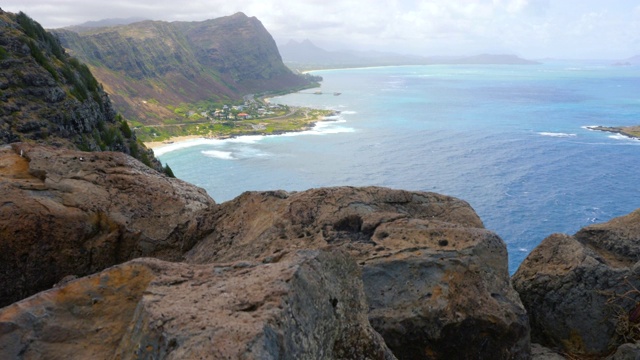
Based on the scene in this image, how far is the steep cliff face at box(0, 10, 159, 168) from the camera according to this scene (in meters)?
29.9

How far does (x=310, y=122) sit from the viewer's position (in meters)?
153

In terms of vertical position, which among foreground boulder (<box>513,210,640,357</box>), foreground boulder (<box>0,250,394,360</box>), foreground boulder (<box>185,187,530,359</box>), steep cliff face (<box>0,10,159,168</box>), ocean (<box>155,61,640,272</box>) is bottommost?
ocean (<box>155,61,640,272</box>)

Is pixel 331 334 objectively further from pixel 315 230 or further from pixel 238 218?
pixel 238 218

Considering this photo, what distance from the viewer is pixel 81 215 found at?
35.8ft

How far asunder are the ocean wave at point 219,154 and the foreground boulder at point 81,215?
97413 millimetres

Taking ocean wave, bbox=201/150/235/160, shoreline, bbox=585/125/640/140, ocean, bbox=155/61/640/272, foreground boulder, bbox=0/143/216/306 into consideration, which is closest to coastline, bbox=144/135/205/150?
ocean, bbox=155/61/640/272

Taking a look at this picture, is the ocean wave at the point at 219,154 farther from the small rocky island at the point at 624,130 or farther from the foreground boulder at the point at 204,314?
the foreground boulder at the point at 204,314

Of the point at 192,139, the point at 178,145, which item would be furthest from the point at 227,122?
the point at 178,145

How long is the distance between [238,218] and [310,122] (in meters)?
142

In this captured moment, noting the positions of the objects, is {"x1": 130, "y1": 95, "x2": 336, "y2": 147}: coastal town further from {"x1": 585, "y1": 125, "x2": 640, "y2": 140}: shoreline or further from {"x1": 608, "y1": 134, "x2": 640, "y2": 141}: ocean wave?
Answer: {"x1": 608, "y1": 134, "x2": 640, "y2": 141}: ocean wave

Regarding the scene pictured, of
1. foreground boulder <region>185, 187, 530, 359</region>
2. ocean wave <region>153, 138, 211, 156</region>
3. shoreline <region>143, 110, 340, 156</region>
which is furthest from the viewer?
shoreline <region>143, 110, 340, 156</region>

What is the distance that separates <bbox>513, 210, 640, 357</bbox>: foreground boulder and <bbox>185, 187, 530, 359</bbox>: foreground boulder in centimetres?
236

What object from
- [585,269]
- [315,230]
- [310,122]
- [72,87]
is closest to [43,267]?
[315,230]

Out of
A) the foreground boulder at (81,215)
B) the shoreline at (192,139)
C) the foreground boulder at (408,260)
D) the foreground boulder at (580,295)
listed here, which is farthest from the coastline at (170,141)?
the foreground boulder at (580,295)
